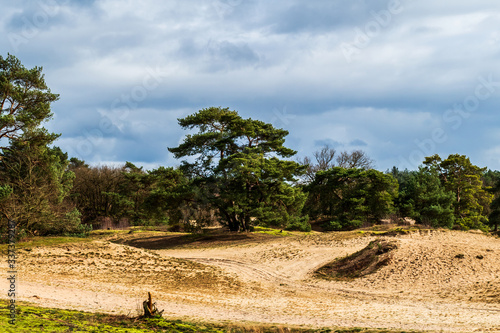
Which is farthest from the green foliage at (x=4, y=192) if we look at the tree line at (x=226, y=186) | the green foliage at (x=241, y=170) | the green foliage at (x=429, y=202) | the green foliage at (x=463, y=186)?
the green foliage at (x=463, y=186)

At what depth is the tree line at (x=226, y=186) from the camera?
1142 inches

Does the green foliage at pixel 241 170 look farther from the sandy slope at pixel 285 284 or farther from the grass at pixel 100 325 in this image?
the grass at pixel 100 325

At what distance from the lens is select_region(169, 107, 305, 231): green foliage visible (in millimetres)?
32281

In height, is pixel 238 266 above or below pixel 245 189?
below

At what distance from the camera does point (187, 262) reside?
74.6 feet

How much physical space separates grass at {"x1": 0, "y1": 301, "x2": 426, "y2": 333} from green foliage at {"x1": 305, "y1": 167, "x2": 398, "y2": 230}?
3327cm

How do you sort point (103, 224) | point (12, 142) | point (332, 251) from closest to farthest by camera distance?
1. point (332, 251)
2. point (12, 142)
3. point (103, 224)

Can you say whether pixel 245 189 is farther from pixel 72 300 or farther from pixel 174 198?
pixel 72 300

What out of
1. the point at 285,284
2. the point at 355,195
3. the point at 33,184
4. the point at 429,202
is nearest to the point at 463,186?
the point at 429,202

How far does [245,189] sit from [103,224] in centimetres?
2650

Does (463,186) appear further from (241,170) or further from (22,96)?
(22,96)

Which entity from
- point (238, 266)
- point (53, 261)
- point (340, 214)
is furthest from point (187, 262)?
point (340, 214)

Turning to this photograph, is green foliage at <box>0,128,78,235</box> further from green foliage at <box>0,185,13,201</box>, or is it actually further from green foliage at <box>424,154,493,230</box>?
green foliage at <box>424,154,493,230</box>

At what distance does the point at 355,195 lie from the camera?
145 ft
